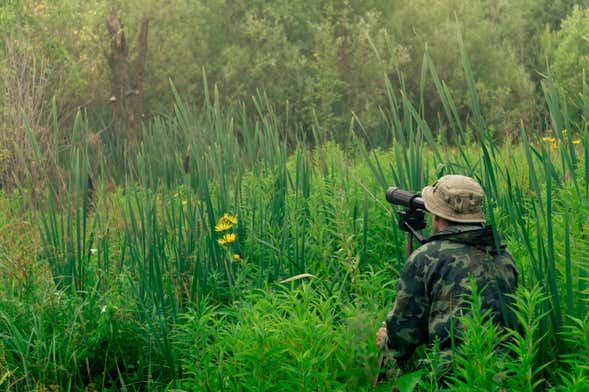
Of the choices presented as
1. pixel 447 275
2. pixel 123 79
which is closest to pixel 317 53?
pixel 123 79

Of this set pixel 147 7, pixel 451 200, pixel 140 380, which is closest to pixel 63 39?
pixel 147 7

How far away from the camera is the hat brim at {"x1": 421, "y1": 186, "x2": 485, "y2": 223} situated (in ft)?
10.0

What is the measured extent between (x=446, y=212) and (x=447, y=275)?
34cm

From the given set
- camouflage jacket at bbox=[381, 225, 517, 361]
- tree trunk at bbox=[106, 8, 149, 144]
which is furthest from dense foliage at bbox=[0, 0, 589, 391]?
tree trunk at bbox=[106, 8, 149, 144]

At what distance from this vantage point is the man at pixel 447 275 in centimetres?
285

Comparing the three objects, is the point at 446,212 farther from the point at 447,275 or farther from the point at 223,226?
the point at 223,226

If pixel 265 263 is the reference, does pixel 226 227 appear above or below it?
above

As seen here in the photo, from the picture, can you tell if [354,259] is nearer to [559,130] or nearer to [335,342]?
[335,342]

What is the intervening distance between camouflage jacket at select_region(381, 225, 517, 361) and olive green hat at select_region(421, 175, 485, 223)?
5 cm

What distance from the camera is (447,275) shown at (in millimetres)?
2873

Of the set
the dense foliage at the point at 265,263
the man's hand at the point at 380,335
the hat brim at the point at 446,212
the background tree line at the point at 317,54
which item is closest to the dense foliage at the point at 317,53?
the background tree line at the point at 317,54

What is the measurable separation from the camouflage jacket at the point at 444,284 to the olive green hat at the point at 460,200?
49 mm

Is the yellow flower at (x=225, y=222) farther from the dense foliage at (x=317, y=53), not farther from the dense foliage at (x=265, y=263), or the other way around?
the dense foliage at (x=317, y=53)

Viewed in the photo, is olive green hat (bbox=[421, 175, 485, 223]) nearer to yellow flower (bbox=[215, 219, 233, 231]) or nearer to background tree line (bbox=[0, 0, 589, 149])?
yellow flower (bbox=[215, 219, 233, 231])
